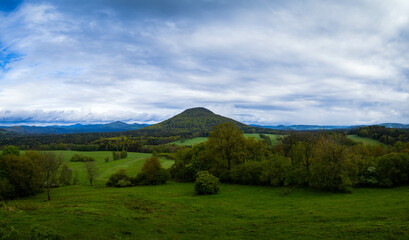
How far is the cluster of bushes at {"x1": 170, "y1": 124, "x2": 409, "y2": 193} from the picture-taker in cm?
4053

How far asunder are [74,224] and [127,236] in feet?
17.8

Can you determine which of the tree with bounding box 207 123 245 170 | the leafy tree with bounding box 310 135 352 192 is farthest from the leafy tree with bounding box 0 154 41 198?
the leafy tree with bounding box 310 135 352 192

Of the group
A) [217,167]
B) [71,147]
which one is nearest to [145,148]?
[71,147]

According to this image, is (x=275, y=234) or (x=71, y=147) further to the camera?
(x=71, y=147)

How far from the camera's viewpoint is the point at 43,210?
23.9 metres

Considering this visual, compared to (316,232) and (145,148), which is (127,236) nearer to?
(316,232)

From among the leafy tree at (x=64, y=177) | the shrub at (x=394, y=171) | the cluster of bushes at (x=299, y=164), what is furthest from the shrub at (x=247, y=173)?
the leafy tree at (x=64, y=177)

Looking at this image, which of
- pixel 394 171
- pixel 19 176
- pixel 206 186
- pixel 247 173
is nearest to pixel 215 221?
pixel 206 186

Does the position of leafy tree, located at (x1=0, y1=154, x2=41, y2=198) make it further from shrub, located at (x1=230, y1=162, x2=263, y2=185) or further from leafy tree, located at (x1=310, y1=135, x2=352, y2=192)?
leafy tree, located at (x1=310, y1=135, x2=352, y2=192)

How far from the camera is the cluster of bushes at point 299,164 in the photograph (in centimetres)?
4053

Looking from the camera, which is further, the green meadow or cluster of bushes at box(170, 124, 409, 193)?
cluster of bushes at box(170, 124, 409, 193)

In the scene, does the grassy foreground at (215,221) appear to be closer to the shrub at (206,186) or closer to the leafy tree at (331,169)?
the leafy tree at (331,169)

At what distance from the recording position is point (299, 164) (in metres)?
50.3

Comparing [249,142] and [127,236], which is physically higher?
[249,142]
